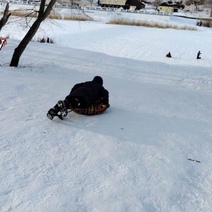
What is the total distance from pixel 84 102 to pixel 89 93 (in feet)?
0.47

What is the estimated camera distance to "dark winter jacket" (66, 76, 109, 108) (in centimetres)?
355

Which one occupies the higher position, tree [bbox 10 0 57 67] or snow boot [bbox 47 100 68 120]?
tree [bbox 10 0 57 67]

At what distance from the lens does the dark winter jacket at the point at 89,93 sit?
355cm

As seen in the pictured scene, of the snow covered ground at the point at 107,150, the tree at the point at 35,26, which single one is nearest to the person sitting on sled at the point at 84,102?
the snow covered ground at the point at 107,150

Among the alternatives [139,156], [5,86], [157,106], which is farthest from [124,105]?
[5,86]

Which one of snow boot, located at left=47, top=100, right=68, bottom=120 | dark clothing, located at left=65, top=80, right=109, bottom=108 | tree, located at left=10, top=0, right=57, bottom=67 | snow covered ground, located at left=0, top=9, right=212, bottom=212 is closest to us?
snow covered ground, located at left=0, top=9, right=212, bottom=212

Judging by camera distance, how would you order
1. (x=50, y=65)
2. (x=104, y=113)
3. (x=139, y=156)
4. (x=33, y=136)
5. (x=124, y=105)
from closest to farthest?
(x=139, y=156), (x=33, y=136), (x=104, y=113), (x=124, y=105), (x=50, y=65)

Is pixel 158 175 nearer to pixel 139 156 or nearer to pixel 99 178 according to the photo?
pixel 139 156

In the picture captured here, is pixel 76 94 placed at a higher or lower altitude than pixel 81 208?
higher

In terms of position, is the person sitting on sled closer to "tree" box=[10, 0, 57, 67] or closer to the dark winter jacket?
the dark winter jacket

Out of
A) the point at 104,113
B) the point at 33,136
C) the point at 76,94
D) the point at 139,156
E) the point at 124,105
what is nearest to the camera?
the point at 139,156

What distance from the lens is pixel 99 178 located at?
246 cm

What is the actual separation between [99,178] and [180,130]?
5.21ft

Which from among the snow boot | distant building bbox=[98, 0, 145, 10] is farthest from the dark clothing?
distant building bbox=[98, 0, 145, 10]
